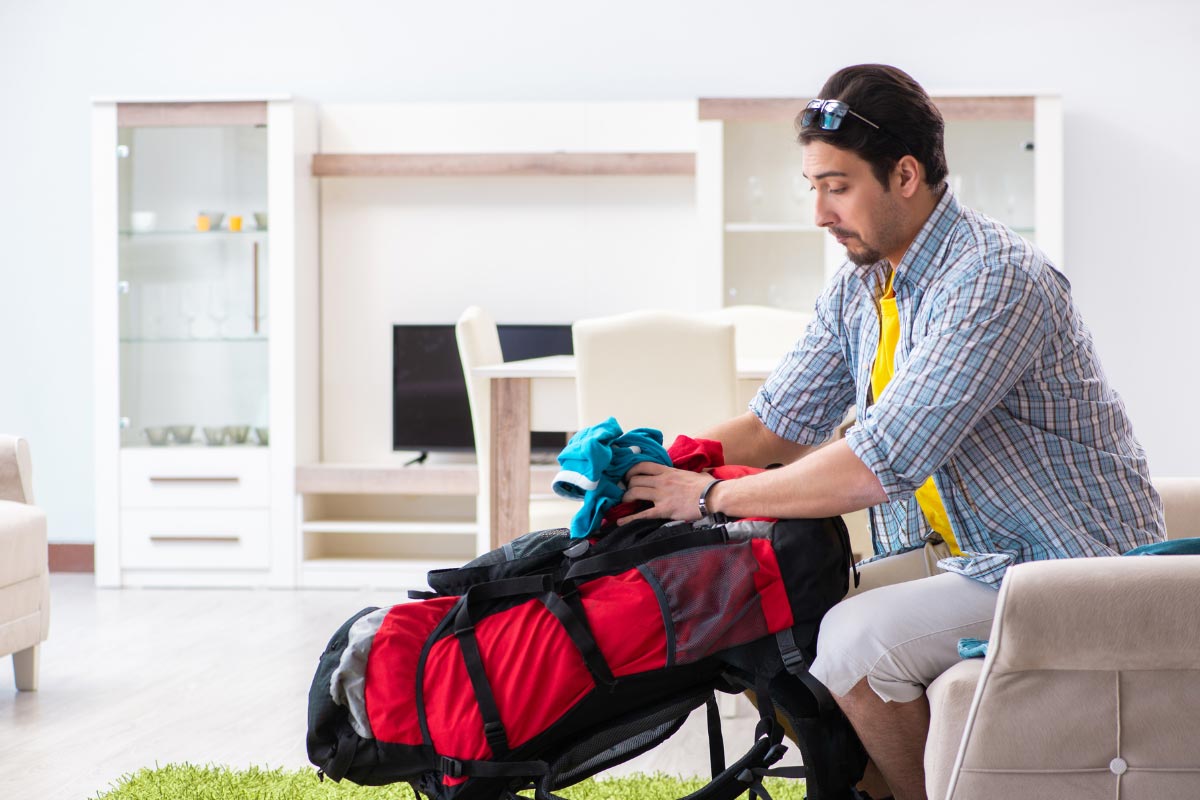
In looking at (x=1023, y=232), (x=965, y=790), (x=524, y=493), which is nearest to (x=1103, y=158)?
(x=1023, y=232)

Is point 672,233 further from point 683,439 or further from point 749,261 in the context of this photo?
point 683,439

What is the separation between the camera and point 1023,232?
446 centimetres

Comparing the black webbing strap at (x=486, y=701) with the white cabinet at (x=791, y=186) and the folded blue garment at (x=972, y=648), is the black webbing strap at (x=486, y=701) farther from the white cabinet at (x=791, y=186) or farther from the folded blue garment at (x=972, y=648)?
the white cabinet at (x=791, y=186)

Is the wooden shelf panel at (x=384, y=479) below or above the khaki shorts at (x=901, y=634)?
below

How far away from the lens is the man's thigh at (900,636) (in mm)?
1405

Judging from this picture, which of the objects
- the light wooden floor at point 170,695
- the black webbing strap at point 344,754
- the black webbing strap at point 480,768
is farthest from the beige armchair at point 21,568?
the black webbing strap at point 480,768

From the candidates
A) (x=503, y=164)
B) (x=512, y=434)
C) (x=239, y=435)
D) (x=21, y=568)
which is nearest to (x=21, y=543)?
(x=21, y=568)

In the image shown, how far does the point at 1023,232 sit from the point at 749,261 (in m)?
1.03

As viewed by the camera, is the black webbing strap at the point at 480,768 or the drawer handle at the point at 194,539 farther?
the drawer handle at the point at 194,539

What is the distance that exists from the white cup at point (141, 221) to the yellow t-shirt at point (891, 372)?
3669mm

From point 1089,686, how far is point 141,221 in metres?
4.16

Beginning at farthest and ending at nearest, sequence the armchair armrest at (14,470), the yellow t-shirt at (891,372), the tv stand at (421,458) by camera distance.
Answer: the tv stand at (421,458) < the armchair armrest at (14,470) < the yellow t-shirt at (891,372)

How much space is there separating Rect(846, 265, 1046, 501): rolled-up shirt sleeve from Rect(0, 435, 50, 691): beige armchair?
7.08 ft

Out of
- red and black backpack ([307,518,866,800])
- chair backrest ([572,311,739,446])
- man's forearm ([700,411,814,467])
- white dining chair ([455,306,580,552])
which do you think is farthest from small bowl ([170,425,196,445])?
red and black backpack ([307,518,866,800])
